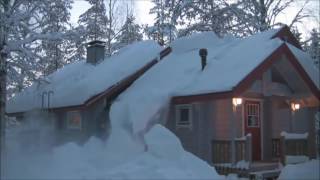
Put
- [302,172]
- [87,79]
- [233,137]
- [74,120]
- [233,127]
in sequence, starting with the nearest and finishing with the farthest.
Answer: [302,172] → [233,137] → [233,127] → [74,120] → [87,79]

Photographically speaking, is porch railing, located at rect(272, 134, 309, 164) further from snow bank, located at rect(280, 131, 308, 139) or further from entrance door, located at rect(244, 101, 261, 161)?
entrance door, located at rect(244, 101, 261, 161)

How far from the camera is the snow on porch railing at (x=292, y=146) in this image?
16094 millimetres

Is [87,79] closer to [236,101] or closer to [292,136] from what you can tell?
[236,101]

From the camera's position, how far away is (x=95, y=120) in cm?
1925

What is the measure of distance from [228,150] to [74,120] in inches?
310

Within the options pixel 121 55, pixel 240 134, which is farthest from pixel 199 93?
pixel 121 55

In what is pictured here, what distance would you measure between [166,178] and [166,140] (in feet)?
6.16

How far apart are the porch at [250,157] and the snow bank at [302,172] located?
90 cm

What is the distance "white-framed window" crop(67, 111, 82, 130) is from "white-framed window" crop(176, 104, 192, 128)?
481 cm

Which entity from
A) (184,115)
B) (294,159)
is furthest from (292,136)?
(184,115)

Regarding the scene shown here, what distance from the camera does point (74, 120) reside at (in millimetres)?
20750

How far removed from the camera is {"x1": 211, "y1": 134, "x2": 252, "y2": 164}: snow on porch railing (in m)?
14.6

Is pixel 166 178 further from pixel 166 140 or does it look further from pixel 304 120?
pixel 304 120

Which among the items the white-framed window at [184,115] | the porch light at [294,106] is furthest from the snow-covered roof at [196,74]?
the porch light at [294,106]
